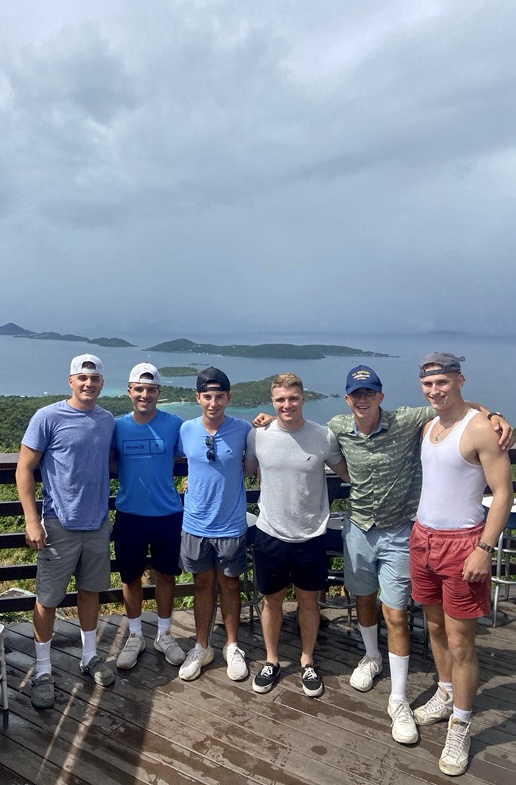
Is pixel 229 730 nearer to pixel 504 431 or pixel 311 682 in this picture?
pixel 311 682

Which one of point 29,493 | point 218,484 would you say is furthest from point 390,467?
point 29,493

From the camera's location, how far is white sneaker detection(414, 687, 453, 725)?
8.82ft

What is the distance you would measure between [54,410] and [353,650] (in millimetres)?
2379

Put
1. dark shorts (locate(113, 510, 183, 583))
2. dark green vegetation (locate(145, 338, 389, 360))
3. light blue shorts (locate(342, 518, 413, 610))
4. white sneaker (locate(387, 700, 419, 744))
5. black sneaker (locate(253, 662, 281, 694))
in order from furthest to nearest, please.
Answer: dark green vegetation (locate(145, 338, 389, 360))
dark shorts (locate(113, 510, 183, 583))
black sneaker (locate(253, 662, 281, 694))
light blue shorts (locate(342, 518, 413, 610))
white sneaker (locate(387, 700, 419, 744))

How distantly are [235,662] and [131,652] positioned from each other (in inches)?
25.2

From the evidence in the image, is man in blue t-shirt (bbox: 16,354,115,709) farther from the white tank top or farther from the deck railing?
the white tank top

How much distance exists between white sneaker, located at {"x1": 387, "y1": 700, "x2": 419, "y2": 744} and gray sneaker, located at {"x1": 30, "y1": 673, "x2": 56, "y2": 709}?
1.78 m

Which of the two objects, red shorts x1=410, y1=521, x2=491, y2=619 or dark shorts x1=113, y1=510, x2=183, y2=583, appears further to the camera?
dark shorts x1=113, y1=510, x2=183, y2=583

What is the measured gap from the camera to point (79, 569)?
3.04m

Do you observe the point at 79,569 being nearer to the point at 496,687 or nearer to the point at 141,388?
the point at 141,388

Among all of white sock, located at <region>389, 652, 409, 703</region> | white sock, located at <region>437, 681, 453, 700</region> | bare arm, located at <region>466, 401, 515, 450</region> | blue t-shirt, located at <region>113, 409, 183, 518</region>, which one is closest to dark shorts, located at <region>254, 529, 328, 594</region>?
white sock, located at <region>389, 652, 409, 703</region>

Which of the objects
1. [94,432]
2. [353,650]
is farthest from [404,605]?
[94,432]

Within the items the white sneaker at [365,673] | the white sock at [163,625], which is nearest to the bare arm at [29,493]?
the white sock at [163,625]

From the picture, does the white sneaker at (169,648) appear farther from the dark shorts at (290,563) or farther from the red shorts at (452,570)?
the red shorts at (452,570)
